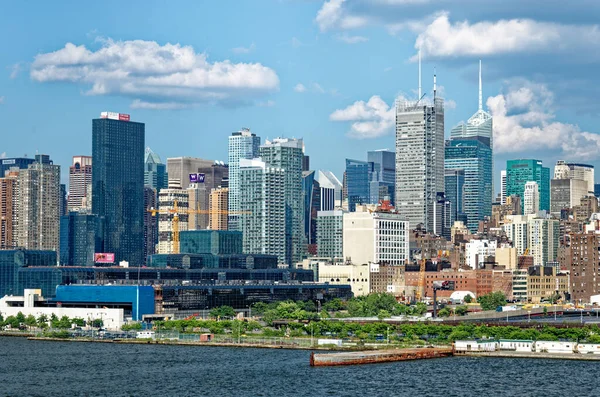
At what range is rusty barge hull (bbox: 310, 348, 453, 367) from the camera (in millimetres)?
151375

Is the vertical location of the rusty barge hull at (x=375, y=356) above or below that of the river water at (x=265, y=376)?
above

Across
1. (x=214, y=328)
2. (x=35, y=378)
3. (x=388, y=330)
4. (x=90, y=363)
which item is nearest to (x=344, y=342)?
(x=388, y=330)

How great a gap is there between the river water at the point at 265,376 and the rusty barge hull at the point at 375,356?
2237mm

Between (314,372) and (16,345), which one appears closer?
(314,372)

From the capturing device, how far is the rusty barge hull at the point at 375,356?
151 metres

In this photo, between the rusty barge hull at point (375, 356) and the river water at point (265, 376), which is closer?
the river water at point (265, 376)

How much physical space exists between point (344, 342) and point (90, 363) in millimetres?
41669

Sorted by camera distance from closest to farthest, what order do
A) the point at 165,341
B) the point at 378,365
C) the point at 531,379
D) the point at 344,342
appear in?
1. the point at 531,379
2. the point at 378,365
3. the point at 344,342
4. the point at 165,341

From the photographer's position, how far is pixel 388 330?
186 metres

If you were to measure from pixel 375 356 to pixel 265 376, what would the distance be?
22.2 meters

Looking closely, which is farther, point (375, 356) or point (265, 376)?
point (375, 356)

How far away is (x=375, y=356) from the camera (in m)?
157

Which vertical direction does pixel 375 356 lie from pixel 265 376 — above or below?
above

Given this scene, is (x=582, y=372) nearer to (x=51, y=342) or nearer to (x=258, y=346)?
(x=258, y=346)
